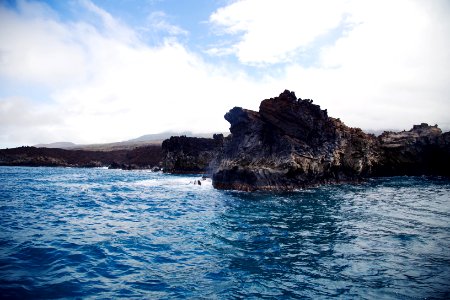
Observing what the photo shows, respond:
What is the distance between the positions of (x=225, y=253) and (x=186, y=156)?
72.9 m

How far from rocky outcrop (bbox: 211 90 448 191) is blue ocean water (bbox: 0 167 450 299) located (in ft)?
43.8

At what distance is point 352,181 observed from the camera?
43.1 m

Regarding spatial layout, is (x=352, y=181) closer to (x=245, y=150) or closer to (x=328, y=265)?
(x=245, y=150)

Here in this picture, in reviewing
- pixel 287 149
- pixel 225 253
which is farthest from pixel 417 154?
pixel 225 253

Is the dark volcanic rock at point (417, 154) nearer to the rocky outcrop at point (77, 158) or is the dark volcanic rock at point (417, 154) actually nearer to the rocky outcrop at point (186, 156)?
the rocky outcrop at point (186, 156)

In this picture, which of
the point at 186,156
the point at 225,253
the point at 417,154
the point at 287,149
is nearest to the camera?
the point at 225,253

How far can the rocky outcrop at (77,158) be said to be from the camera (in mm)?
110188

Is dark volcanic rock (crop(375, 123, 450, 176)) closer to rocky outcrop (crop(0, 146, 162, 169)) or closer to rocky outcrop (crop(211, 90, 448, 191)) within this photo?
rocky outcrop (crop(211, 90, 448, 191))

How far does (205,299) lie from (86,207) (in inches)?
693

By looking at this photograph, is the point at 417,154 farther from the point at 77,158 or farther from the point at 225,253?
the point at 77,158

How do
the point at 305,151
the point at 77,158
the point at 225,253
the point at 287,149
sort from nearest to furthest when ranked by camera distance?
the point at 225,253
the point at 287,149
the point at 305,151
the point at 77,158

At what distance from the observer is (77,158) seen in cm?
12544

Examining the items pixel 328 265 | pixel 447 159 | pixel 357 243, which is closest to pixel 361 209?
pixel 357 243

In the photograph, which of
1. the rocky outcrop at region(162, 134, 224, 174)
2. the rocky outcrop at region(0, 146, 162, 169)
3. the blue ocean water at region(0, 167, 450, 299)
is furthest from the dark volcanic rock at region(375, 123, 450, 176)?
the rocky outcrop at region(0, 146, 162, 169)
